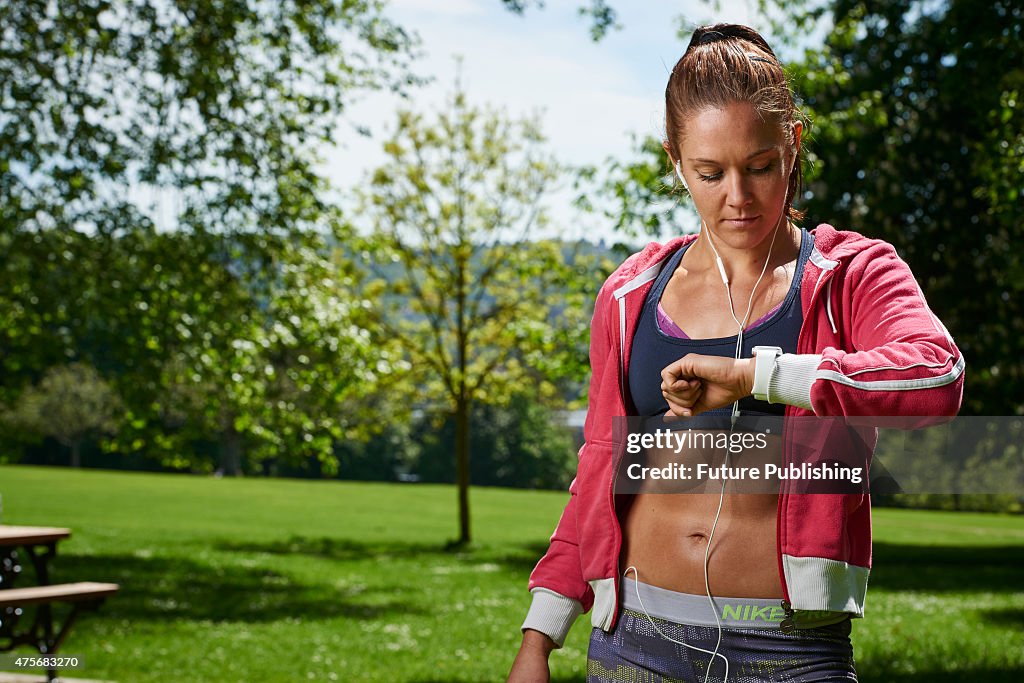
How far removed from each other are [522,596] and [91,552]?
8.51 m

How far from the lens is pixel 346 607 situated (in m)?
13.5

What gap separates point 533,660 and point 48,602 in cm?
654

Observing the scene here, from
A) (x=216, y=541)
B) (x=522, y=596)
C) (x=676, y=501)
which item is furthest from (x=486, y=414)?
(x=676, y=501)

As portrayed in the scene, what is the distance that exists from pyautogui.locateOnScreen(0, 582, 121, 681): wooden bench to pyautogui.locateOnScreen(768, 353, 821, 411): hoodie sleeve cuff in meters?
6.81

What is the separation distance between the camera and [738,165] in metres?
1.70

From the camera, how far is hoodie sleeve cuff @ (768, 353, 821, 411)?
1440 millimetres

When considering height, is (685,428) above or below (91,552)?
above

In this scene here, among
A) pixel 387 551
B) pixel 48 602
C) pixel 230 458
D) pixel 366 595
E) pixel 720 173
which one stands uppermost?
pixel 720 173

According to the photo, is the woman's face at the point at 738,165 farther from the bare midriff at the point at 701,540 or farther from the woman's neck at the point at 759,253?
the bare midriff at the point at 701,540

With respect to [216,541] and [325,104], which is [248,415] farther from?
[216,541]

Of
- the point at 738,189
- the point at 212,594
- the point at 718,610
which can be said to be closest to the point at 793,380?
the point at 738,189

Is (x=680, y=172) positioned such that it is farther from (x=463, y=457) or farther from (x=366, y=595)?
(x=463, y=457)

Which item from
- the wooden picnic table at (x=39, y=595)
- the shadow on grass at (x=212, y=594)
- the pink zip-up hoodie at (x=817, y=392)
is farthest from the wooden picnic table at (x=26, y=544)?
the pink zip-up hoodie at (x=817, y=392)

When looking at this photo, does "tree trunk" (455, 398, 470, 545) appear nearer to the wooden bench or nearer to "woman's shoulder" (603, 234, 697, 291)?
the wooden bench
